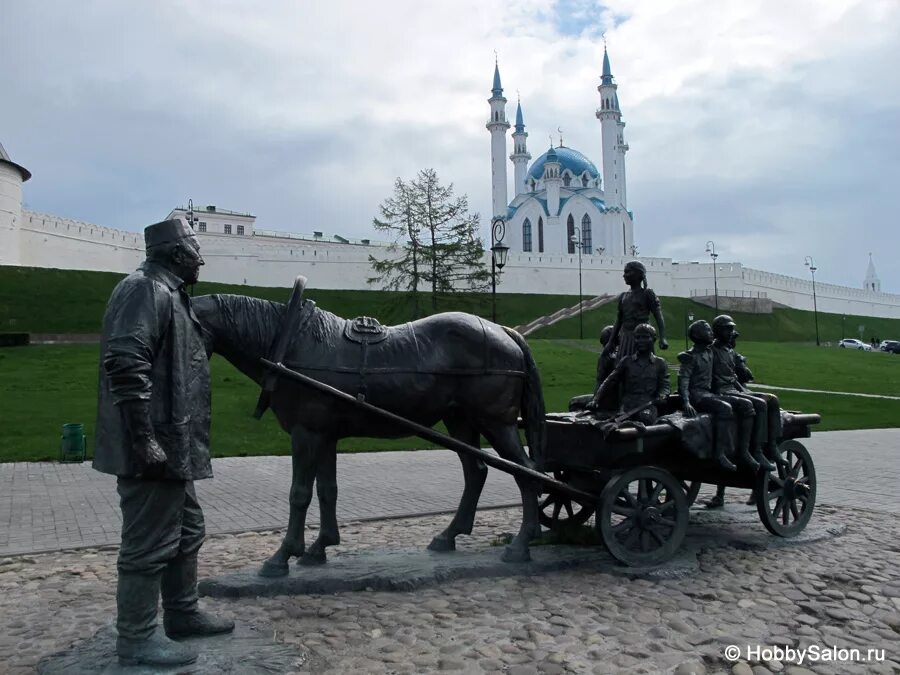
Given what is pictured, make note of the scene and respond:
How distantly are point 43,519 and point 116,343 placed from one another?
577 cm

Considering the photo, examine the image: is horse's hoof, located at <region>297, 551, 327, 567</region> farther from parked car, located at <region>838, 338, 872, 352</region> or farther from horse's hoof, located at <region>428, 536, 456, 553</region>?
parked car, located at <region>838, 338, 872, 352</region>

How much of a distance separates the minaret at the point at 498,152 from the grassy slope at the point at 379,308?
72.2 ft

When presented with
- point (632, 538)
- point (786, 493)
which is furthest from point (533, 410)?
point (786, 493)

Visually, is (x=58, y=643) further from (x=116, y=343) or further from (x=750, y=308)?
(x=750, y=308)

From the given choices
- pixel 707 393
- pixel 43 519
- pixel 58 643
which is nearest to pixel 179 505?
pixel 58 643

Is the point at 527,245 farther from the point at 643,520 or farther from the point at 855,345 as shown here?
the point at 643,520

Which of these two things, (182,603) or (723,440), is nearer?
(182,603)

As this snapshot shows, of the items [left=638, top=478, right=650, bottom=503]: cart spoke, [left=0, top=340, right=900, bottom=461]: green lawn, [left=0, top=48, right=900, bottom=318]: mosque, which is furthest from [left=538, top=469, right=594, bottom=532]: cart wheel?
[left=0, top=48, right=900, bottom=318]: mosque

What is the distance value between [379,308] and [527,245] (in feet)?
193

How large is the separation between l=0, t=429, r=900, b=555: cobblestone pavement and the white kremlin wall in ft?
135

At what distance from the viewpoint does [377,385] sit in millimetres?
5477

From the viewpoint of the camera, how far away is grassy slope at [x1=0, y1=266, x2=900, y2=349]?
40.9m

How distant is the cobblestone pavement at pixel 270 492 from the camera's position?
773 cm

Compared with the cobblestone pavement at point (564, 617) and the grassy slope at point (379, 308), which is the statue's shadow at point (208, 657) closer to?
the cobblestone pavement at point (564, 617)
